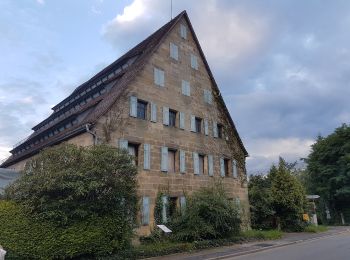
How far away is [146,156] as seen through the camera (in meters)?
20.4

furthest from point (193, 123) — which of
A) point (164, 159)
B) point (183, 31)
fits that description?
point (183, 31)

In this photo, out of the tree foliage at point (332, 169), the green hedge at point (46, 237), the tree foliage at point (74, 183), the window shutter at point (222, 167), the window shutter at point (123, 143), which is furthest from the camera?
the tree foliage at point (332, 169)

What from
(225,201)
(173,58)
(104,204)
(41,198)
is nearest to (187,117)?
(173,58)

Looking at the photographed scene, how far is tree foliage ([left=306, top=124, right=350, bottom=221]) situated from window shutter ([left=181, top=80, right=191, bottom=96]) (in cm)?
2203

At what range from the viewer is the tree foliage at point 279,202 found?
28.5 meters

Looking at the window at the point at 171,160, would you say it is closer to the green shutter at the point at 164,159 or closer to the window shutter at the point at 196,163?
the green shutter at the point at 164,159

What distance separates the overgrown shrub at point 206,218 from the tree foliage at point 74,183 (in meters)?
4.89

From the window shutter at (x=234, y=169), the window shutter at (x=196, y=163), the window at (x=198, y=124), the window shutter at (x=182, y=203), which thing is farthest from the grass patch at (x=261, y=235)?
the window at (x=198, y=124)

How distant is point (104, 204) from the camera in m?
15.0

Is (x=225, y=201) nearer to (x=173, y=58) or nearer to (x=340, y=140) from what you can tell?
(x=173, y=58)

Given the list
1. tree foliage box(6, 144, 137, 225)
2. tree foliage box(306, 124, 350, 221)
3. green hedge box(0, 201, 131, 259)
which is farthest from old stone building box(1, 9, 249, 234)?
tree foliage box(306, 124, 350, 221)

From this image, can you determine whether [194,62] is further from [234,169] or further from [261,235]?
[261,235]

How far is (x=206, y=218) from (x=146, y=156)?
4.78 meters

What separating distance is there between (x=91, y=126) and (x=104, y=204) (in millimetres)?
4749
